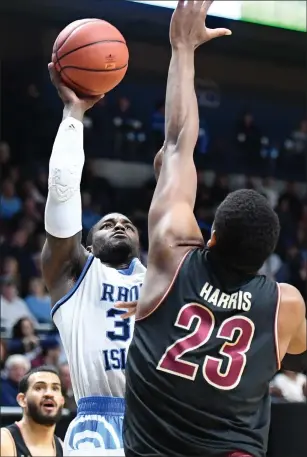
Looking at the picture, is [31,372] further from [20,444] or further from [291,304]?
[291,304]

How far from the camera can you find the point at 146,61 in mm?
13172

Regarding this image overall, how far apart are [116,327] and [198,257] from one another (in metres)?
1.33

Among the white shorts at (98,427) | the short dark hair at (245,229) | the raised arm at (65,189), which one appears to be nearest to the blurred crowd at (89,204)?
→ the white shorts at (98,427)

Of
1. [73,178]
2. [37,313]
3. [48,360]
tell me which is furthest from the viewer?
[37,313]

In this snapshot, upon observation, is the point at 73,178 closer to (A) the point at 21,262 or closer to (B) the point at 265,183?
(A) the point at 21,262

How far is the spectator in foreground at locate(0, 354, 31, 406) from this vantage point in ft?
26.1

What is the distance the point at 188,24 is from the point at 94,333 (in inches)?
61.4

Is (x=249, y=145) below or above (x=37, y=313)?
above

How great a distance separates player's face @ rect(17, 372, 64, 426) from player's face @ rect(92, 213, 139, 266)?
1.83m

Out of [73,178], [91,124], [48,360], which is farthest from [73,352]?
[91,124]

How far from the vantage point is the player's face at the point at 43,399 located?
227 inches

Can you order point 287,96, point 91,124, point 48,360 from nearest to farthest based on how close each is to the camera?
1. point 48,360
2. point 91,124
3. point 287,96

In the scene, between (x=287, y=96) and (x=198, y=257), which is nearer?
(x=198, y=257)

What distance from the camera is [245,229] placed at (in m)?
2.68
